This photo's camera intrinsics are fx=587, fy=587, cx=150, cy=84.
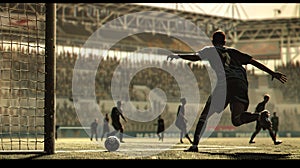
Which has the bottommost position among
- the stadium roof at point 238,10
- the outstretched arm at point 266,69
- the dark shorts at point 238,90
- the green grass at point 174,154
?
the green grass at point 174,154

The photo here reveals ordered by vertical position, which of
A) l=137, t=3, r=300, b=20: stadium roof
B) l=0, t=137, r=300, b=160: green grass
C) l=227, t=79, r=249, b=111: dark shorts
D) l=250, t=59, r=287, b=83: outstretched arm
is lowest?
l=0, t=137, r=300, b=160: green grass

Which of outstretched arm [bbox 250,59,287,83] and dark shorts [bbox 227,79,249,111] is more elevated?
outstretched arm [bbox 250,59,287,83]

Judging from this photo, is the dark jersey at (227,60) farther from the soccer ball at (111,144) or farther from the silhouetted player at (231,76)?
the soccer ball at (111,144)

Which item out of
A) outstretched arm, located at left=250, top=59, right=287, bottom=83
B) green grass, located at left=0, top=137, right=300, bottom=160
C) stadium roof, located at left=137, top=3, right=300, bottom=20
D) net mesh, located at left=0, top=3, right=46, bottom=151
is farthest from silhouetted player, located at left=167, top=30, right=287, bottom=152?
stadium roof, located at left=137, top=3, right=300, bottom=20

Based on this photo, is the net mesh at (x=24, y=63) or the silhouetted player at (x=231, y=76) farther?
the net mesh at (x=24, y=63)

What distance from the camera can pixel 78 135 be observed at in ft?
131

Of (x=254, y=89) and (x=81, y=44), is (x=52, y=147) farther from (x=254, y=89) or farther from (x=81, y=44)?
(x=254, y=89)

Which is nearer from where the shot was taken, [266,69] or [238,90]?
[238,90]

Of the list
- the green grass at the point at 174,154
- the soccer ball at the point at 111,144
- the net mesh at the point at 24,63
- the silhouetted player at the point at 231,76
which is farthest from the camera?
the soccer ball at the point at 111,144

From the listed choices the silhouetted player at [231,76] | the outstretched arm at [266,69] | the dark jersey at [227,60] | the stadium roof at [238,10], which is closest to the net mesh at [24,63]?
the silhouetted player at [231,76]

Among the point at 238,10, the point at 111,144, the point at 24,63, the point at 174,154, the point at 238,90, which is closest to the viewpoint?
the point at 238,90

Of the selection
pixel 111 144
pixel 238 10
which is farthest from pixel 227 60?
pixel 238 10

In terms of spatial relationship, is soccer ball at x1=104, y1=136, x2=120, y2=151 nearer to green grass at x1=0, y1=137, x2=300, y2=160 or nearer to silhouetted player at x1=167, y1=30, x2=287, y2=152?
green grass at x1=0, y1=137, x2=300, y2=160

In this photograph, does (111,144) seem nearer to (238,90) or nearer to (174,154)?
(174,154)
